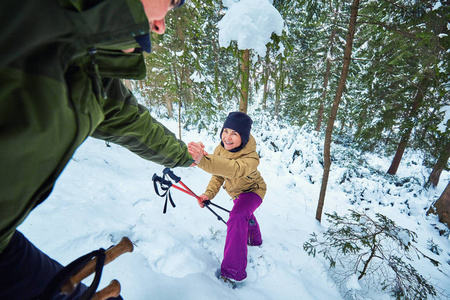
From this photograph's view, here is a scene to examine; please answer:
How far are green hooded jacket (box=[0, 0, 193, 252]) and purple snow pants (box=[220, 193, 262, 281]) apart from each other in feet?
7.02

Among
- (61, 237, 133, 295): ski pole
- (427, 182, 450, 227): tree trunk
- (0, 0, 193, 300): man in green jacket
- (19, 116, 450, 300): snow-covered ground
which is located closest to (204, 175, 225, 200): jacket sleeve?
(19, 116, 450, 300): snow-covered ground

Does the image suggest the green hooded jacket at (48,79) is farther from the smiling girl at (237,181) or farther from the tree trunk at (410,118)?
the tree trunk at (410,118)

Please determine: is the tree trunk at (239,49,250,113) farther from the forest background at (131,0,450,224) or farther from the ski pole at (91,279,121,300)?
the ski pole at (91,279,121,300)

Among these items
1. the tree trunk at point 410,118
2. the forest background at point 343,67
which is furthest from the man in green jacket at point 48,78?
the tree trunk at point 410,118

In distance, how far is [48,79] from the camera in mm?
466

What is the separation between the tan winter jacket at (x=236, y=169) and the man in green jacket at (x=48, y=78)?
126 cm

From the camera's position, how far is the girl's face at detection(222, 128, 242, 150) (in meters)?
2.70

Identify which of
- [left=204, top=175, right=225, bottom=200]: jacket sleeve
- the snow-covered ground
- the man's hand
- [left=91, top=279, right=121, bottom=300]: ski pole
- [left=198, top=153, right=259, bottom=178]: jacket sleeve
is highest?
the man's hand

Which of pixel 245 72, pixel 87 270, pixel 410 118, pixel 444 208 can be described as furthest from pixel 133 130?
pixel 410 118

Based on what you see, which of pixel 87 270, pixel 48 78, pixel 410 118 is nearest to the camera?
pixel 48 78

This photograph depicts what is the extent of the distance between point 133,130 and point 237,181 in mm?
1887

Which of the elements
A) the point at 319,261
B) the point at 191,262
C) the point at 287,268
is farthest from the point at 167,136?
the point at 319,261

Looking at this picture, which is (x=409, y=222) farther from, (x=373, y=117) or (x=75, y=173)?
(x=75, y=173)

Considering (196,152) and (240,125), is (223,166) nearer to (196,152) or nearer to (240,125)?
(196,152)
